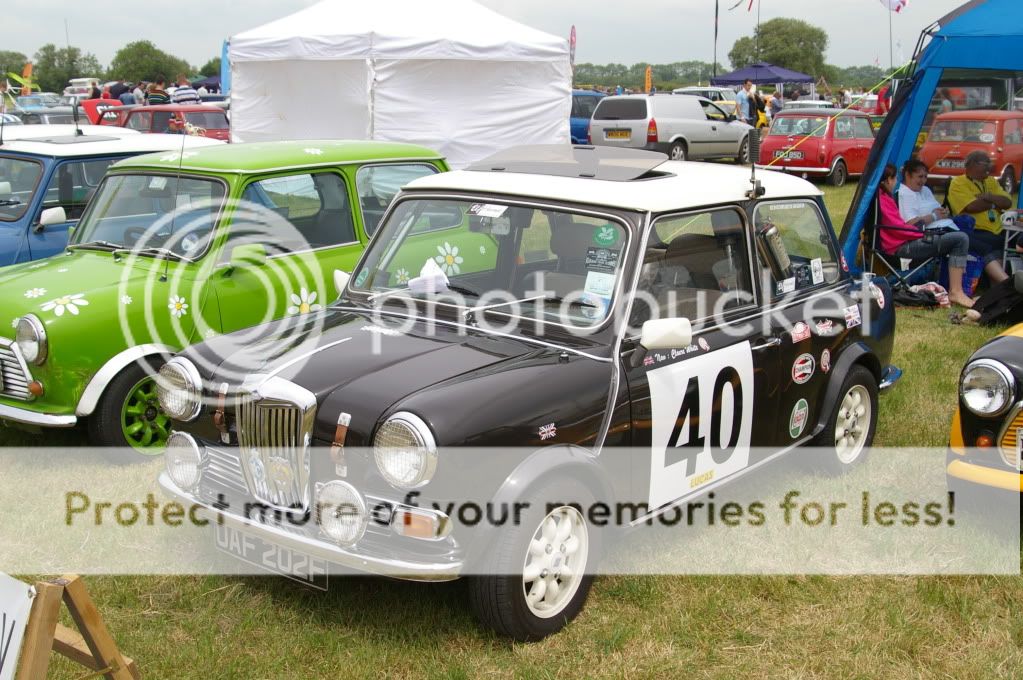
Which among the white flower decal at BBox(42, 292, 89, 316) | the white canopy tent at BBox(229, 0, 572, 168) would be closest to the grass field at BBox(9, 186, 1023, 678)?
the white flower decal at BBox(42, 292, 89, 316)

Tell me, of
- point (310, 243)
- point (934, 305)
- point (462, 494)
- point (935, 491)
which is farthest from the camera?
point (934, 305)

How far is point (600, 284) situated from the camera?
419 cm

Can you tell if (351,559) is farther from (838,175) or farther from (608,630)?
(838,175)

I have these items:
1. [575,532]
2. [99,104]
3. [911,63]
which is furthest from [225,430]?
[99,104]

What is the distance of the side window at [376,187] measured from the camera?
→ 676cm

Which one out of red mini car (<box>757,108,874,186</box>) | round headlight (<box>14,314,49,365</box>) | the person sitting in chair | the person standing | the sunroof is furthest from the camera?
the person standing

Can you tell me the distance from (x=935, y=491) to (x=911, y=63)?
6.09 m

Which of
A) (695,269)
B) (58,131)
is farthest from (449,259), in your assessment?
(58,131)

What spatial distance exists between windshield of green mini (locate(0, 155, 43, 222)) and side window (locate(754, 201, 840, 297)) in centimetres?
572

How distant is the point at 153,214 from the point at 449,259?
2.58m

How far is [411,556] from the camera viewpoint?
342 centimetres

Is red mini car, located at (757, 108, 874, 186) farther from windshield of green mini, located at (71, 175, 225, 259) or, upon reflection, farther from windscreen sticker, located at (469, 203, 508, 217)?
windscreen sticker, located at (469, 203, 508, 217)

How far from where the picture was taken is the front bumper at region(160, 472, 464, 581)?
11.1ft

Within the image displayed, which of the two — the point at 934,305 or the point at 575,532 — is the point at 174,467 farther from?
the point at 934,305
